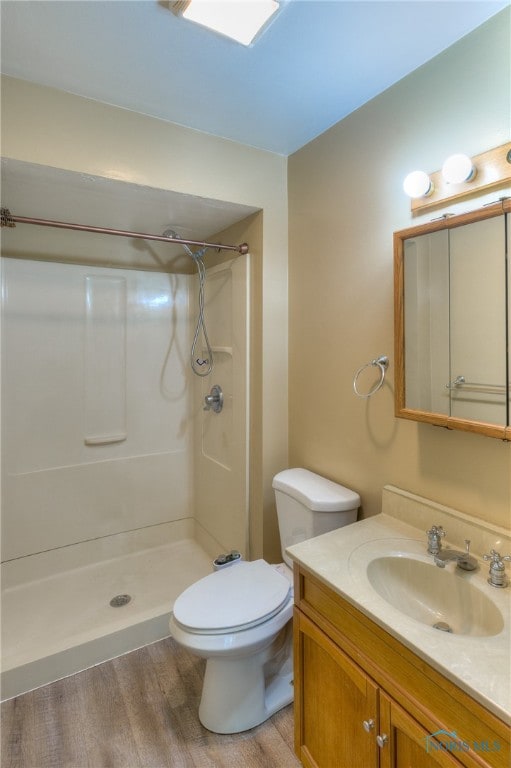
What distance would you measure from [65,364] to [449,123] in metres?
2.24

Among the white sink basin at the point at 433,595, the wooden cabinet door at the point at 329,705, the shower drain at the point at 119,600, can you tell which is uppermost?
the white sink basin at the point at 433,595

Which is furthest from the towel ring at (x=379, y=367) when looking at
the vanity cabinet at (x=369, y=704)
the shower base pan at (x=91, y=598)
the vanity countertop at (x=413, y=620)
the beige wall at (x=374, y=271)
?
the shower base pan at (x=91, y=598)

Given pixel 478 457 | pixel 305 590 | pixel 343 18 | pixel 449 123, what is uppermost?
pixel 343 18

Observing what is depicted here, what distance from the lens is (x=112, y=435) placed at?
8.23 ft

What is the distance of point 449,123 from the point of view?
120 centimetres

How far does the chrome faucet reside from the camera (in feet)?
3.55

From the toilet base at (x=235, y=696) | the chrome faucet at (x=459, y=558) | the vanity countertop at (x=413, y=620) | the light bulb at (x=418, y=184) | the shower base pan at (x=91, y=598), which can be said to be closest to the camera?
the vanity countertop at (x=413, y=620)

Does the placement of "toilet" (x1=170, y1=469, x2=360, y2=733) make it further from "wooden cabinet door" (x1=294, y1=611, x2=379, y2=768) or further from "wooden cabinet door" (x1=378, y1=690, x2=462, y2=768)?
"wooden cabinet door" (x1=378, y1=690, x2=462, y2=768)

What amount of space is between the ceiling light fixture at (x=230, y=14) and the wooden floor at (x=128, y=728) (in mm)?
2415

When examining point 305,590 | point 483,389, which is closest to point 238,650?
point 305,590

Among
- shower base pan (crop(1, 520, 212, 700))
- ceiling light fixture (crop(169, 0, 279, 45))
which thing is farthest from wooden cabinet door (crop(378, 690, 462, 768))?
ceiling light fixture (crop(169, 0, 279, 45))

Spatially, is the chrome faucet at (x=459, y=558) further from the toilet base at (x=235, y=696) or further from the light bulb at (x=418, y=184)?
the light bulb at (x=418, y=184)

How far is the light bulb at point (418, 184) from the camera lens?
1.22 meters

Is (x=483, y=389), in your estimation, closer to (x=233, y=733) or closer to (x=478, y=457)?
(x=478, y=457)
